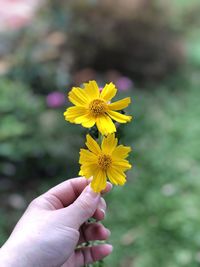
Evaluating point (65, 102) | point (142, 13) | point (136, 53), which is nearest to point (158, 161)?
point (65, 102)

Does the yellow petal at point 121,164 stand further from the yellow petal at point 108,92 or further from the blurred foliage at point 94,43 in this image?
the blurred foliage at point 94,43

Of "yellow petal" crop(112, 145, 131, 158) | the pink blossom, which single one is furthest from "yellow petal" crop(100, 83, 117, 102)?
the pink blossom

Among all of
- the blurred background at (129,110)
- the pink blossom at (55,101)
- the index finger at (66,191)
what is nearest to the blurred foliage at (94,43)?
the blurred background at (129,110)

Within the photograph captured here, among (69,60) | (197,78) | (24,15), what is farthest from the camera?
(197,78)

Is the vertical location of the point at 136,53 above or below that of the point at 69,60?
above

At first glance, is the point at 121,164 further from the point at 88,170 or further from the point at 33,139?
the point at 33,139

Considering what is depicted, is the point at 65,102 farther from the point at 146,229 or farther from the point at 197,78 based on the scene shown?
the point at 197,78

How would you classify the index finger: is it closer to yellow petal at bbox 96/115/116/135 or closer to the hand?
the hand
